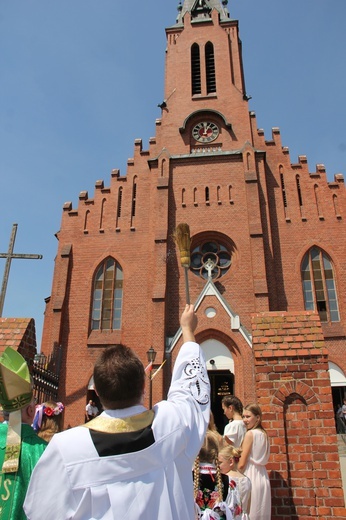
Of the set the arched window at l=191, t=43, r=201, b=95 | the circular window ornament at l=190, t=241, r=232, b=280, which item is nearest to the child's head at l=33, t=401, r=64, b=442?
the circular window ornament at l=190, t=241, r=232, b=280

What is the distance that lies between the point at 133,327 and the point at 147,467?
16175 mm

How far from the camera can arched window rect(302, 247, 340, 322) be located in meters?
17.2

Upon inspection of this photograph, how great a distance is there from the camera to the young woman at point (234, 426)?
488 cm

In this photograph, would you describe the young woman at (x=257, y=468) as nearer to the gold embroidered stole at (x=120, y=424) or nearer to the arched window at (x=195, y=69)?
the gold embroidered stole at (x=120, y=424)

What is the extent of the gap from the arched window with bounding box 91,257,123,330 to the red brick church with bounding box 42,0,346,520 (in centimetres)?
5

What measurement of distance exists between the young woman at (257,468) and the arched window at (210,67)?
21.9m

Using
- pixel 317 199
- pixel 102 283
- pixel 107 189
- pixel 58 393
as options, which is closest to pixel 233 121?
pixel 317 199

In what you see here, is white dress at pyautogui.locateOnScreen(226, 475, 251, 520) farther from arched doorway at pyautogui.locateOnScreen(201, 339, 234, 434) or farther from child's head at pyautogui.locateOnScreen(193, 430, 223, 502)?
arched doorway at pyautogui.locateOnScreen(201, 339, 234, 434)

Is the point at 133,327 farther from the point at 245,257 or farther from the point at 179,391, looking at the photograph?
the point at 179,391

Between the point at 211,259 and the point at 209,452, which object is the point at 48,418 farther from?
the point at 211,259

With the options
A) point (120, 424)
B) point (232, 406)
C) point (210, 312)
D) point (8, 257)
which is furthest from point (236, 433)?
point (8, 257)

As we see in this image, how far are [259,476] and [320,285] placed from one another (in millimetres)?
14795

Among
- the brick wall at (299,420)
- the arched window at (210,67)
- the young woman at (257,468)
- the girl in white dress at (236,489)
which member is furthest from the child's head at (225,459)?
the arched window at (210,67)

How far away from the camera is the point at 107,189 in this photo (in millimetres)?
20547
